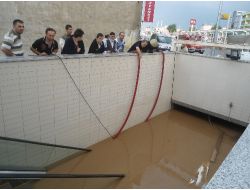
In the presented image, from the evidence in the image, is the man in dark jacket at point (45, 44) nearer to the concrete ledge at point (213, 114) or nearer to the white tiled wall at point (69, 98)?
the white tiled wall at point (69, 98)

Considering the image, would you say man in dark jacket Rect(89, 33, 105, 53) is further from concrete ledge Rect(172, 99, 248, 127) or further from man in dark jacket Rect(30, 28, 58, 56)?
concrete ledge Rect(172, 99, 248, 127)

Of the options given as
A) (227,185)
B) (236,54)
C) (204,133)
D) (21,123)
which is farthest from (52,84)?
(236,54)

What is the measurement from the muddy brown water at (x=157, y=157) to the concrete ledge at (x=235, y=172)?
259 cm

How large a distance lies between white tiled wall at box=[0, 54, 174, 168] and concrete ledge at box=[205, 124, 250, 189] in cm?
231

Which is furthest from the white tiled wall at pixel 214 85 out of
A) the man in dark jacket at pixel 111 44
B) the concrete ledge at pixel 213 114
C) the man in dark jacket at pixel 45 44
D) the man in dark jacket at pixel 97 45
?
the man in dark jacket at pixel 45 44

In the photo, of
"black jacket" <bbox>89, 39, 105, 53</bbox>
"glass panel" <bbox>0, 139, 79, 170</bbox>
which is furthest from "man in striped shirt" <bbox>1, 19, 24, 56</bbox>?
"black jacket" <bbox>89, 39, 105, 53</bbox>

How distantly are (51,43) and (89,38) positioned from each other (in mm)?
6461

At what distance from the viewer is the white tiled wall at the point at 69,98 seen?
346 centimetres

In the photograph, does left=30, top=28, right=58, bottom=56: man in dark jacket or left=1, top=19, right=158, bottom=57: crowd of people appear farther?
left=30, top=28, right=58, bottom=56: man in dark jacket

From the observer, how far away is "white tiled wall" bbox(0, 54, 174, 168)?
3.46m

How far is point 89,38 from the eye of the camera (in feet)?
35.2

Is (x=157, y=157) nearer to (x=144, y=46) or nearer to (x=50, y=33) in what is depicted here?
(x=144, y=46)

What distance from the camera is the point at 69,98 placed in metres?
4.23

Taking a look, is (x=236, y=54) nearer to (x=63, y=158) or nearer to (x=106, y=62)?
(x=106, y=62)
